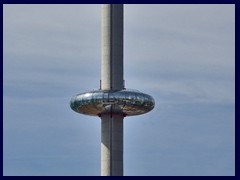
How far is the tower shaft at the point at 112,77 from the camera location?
82062 mm

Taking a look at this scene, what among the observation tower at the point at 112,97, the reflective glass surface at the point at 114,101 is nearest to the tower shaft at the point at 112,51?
the observation tower at the point at 112,97

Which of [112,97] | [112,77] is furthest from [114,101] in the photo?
[112,77]

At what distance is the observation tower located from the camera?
3236 inches

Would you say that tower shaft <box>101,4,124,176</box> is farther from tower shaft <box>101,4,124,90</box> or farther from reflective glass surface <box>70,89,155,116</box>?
reflective glass surface <box>70,89,155,116</box>

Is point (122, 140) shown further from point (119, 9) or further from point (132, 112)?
point (119, 9)

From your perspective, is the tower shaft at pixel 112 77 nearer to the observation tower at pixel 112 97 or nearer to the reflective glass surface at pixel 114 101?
the observation tower at pixel 112 97

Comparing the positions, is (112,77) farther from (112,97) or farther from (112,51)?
(112,51)

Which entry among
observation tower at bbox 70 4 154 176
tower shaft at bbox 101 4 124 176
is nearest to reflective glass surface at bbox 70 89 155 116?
observation tower at bbox 70 4 154 176

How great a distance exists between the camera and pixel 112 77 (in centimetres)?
8306

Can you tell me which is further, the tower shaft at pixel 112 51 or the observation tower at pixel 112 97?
the tower shaft at pixel 112 51

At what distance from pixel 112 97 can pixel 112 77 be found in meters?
2.01

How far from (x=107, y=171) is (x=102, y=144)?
2793 mm
